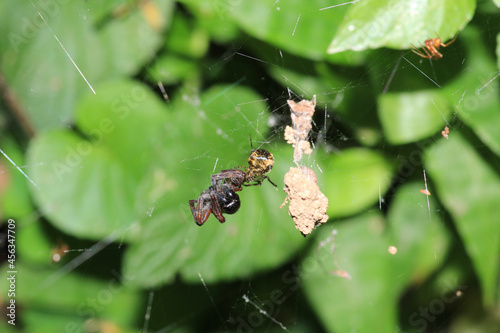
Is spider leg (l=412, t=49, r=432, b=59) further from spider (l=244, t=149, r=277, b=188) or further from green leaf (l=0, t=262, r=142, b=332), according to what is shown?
green leaf (l=0, t=262, r=142, b=332)

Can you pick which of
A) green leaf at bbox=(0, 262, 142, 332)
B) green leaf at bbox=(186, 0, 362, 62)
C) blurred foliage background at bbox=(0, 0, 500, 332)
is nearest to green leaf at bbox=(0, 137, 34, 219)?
blurred foliage background at bbox=(0, 0, 500, 332)

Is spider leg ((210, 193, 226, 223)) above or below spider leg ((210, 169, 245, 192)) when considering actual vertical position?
below

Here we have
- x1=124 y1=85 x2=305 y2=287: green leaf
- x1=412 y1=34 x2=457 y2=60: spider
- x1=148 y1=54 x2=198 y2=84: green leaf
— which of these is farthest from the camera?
x1=148 y1=54 x2=198 y2=84: green leaf

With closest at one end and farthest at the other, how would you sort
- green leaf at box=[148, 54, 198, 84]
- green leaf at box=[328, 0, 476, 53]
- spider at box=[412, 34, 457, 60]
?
1. green leaf at box=[328, 0, 476, 53]
2. spider at box=[412, 34, 457, 60]
3. green leaf at box=[148, 54, 198, 84]

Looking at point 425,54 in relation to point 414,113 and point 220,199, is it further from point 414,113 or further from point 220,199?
point 220,199

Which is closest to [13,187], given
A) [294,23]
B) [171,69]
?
[171,69]

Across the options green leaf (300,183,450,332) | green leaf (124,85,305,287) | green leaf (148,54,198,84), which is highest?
green leaf (148,54,198,84)

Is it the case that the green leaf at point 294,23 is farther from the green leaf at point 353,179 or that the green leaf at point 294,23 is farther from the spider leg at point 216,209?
the spider leg at point 216,209

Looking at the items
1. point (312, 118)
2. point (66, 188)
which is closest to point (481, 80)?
point (312, 118)
